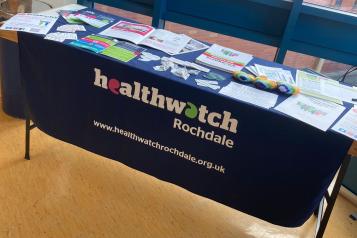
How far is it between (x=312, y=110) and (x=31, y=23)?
146cm

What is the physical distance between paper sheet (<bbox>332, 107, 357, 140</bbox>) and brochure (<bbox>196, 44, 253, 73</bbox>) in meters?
0.56

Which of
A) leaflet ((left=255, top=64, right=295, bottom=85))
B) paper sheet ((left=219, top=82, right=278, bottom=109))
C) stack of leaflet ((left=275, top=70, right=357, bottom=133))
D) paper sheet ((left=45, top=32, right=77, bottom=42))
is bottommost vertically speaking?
paper sheet ((left=219, top=82, right=278, bottom=109))

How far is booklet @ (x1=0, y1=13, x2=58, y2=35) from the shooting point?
1.86 meters

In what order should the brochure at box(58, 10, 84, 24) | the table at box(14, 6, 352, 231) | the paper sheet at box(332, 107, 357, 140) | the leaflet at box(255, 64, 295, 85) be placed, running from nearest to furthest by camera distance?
1. the paper sheet at box(332, 107, 357, 140)
2. the table at box(14, 6, 352, 231)
3. the leaflet at box(255, 64, 295, 85)
4. the brochure at box(58, 10, 84, 24)

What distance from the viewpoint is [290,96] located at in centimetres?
168

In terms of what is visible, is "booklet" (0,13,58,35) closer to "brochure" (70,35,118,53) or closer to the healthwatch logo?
"brochure" (70,35,118,53)

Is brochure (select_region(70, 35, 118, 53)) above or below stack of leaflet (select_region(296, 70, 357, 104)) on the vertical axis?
above

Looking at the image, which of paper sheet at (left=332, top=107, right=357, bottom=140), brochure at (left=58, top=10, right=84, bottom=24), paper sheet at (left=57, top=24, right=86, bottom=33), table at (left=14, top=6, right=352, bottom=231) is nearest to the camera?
paper sheet at (left=332, top=107, right=357, bottom=140)

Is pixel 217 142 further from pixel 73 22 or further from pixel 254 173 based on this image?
pixel 73 22

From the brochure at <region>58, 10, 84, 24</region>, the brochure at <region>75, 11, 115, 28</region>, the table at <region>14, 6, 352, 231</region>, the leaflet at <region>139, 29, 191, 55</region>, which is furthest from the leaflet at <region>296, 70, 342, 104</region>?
the brochure at <region>58, 10, 84, 24</region>

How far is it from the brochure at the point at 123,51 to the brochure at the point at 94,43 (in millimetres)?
29

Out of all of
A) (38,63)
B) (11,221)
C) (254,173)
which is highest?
(38,63)

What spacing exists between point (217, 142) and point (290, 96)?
39cm

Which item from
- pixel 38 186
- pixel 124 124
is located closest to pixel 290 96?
pixel 124 124
